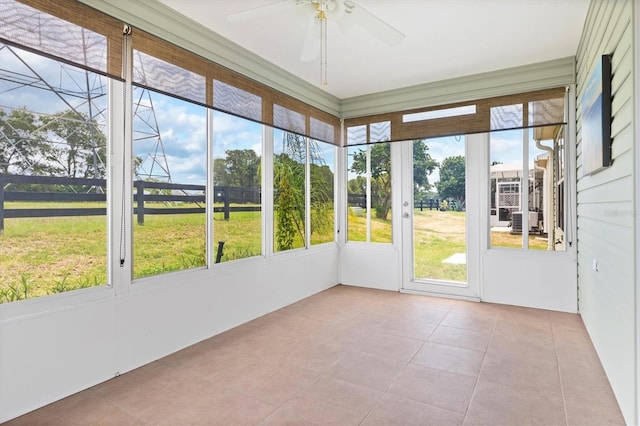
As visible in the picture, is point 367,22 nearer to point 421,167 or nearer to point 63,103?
point 63,103

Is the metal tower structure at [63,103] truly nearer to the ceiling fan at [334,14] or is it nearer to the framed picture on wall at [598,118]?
the ceiling fan at [334,14]

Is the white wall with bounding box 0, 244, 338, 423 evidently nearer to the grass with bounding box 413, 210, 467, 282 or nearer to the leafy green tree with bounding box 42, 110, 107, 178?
the leafy green tree with bounding box 42, 110, 107, 178

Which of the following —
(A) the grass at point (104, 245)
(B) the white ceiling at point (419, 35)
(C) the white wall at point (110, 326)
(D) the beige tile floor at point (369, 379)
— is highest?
(B) the white ceiling at point (419, 35)

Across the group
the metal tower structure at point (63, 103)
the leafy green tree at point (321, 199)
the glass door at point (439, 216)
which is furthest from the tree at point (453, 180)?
the metal tower structure at point (63, 103)

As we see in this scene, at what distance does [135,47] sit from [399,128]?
306 cm

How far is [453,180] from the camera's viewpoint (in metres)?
4.48

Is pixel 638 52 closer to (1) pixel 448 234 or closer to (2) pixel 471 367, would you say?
(2) pixel 471 367

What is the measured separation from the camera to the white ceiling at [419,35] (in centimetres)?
269

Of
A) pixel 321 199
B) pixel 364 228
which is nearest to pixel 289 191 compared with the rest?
pixel 321 199

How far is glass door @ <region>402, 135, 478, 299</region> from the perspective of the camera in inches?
→ 172

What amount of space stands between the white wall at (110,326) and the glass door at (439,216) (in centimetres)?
204

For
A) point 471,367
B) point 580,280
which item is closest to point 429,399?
point 471,367

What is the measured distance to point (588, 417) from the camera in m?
1.98

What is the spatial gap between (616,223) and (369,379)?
5.77 ft
